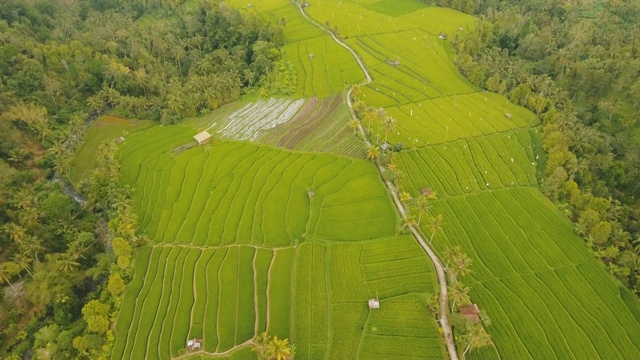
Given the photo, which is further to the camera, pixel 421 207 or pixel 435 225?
pixel 421 207

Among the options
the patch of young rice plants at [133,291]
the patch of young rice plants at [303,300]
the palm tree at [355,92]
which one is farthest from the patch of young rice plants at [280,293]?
the palm tree at [355,92]

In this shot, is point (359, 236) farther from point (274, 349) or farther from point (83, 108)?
point (83, 108)

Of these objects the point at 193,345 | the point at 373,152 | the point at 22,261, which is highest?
the point at 22,261

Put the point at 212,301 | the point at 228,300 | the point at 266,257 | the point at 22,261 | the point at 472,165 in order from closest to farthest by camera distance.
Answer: the point at 228,300, the point at 212,301, the point at 266,257, the point at 22,261, the point at 472,165

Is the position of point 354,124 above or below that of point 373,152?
above

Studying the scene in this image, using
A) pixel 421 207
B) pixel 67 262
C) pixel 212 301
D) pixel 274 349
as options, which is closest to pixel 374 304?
pixel 274 349

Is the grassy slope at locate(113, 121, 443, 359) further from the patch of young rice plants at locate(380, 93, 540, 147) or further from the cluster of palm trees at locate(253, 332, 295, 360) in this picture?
the patch of young rice plants at locate(380, 93, 540, 147)

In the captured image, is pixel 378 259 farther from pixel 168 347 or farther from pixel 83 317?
pixel 83 317
